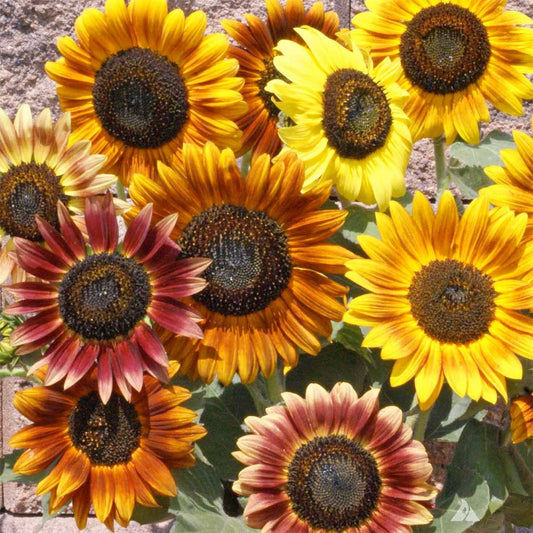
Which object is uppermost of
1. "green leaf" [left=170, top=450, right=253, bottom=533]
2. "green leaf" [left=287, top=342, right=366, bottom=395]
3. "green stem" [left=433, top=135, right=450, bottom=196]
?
"green stem" [left=433, top=135, right=450, bottom=196]

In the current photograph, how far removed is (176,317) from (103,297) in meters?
0.05

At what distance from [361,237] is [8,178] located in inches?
11.1

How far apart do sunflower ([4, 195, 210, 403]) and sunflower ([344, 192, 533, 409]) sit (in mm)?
128

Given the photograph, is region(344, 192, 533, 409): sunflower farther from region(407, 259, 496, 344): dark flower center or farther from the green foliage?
the green foliage

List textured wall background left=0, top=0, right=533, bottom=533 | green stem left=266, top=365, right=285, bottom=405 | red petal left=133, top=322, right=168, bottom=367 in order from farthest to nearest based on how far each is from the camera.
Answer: textured wall background left=0, top=0, right=533, bottom=533, green stem left=266, top=365, right=285, bottom=405, red petal left=133, top=322, right=168, bottom=367

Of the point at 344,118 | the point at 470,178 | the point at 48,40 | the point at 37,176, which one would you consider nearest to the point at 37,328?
the point at 37,176

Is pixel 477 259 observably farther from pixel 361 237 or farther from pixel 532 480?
pixel 532 480

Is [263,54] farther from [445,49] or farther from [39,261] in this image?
[39,261]

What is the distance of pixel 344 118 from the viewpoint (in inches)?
28.3

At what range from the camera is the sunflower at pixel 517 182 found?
71 cm

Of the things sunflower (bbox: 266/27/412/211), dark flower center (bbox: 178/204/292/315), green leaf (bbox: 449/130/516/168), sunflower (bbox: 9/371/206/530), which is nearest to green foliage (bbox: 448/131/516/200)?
green leaf (bbox: 449/130/516/168)

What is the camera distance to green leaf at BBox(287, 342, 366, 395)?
0.83 meters

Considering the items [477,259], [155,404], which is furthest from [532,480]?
[155,404]

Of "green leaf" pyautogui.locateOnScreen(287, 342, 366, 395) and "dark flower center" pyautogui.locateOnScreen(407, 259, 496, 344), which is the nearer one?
"dark flower center" pyautogui.locateOnScreen(407, 259, 496, 344)
